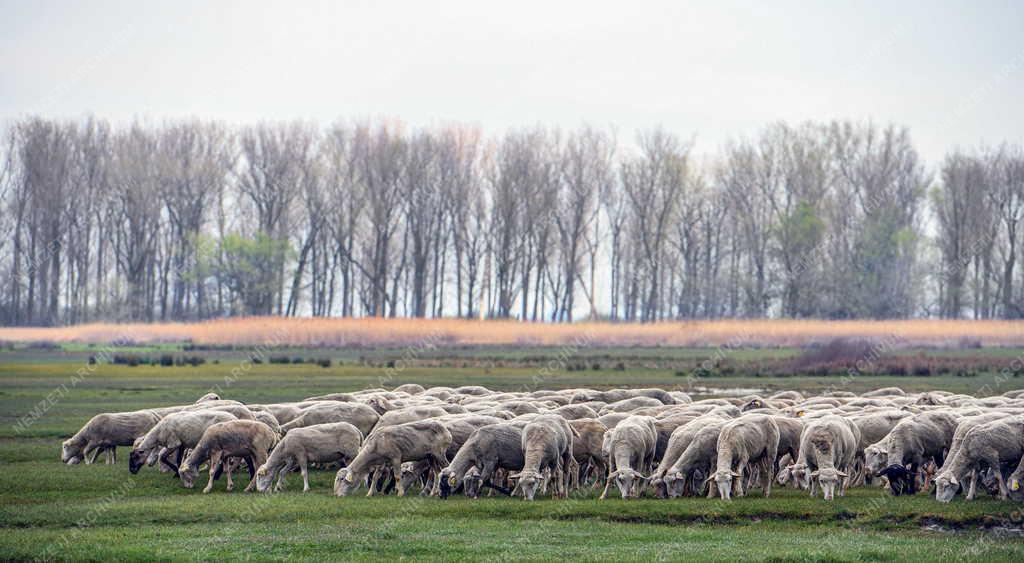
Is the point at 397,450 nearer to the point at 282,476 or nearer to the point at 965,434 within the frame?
the point at 282,476

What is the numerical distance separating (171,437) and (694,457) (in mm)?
10667

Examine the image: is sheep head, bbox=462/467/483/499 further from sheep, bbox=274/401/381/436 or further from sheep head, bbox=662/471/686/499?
sheep, bbox=274/401/381/436

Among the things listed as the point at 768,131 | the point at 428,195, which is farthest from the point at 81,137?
the point at 768,131

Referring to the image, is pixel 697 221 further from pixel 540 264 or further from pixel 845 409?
pixel 845 409

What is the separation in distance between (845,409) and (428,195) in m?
80.2

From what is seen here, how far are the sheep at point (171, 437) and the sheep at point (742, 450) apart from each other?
10.0 metres

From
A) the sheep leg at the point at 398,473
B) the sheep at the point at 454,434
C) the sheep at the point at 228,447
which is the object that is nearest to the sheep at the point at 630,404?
the sheep at the point at 454,434

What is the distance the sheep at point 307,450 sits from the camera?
2072cm

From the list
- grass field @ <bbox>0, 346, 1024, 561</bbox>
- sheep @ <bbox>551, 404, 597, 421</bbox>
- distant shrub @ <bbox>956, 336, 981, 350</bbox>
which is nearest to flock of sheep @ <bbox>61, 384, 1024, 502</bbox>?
grass field @ <bbox>0, 346, 1024, 561</bbox>

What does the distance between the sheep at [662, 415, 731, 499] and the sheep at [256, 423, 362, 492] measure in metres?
6.18

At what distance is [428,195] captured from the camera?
103m

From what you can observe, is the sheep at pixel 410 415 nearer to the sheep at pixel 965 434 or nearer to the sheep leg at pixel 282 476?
the sheep leg at pixel 282 476

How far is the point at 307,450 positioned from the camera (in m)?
21.1

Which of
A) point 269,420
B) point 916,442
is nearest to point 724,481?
point 916,442
